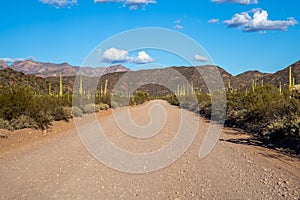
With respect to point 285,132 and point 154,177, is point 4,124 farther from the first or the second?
point 285,132

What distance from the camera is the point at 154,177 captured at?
767 centimetres

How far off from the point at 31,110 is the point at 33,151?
20.2 ft

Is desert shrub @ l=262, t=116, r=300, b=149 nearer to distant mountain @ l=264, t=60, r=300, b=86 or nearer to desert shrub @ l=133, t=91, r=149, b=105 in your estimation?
distant mountain @ l=264, t=60, r=300, b=86

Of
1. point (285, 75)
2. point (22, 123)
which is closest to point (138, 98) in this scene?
point (285, 75)

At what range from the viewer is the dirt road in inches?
250

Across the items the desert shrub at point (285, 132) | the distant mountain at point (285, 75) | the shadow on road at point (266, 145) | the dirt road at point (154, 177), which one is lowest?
the shadow on road at point (266, 145)

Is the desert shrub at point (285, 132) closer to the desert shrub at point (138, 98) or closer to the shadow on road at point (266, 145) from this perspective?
the shadow on road at point (266, 145)

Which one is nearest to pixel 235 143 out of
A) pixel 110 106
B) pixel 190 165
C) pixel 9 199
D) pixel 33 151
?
pixel 190 165

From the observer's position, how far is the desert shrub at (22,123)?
15398 millimetres

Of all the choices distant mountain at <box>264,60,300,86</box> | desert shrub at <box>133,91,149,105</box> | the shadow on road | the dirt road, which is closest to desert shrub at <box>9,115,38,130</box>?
the dirt road

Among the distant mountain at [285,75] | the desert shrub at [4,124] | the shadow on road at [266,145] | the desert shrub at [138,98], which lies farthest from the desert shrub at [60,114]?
the desert shrub at [138,98]

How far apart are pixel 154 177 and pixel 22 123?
9.93 m

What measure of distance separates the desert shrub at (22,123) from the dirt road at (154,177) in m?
4.27

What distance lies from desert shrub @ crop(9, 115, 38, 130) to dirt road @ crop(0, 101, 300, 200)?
14.0ft
